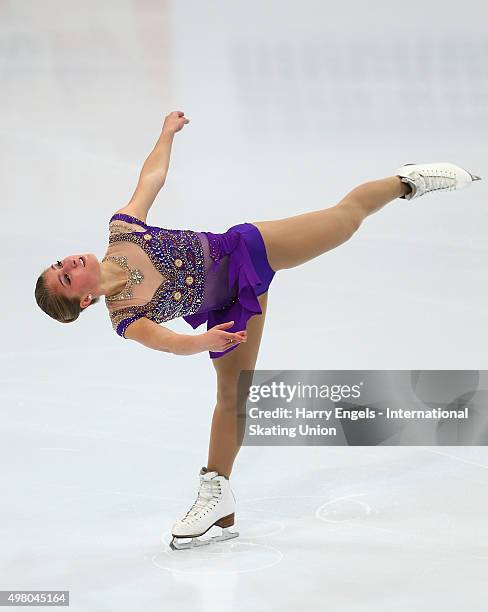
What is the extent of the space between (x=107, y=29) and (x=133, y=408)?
404 centimetres

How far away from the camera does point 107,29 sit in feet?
24.4

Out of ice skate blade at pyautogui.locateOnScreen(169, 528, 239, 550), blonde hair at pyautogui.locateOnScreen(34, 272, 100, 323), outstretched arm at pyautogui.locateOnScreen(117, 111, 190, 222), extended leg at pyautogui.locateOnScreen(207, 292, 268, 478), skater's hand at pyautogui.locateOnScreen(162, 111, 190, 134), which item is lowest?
ice skate blade at pyautogui.locateOnScreen(169, 528, 239, 550)

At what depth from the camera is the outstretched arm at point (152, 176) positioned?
3412 mm

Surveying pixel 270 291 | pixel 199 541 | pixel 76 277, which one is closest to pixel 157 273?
pixel 76 277

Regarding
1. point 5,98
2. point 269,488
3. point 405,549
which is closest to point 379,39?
point 5,98

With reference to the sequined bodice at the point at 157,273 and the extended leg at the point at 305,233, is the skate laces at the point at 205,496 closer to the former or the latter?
the sequined bodice at the point at 157,273

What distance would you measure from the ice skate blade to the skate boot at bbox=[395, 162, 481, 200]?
164 centimetres

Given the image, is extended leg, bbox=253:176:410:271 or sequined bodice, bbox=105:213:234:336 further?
extended leg, bbox=253:176:410:271

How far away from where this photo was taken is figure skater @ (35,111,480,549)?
314 cm

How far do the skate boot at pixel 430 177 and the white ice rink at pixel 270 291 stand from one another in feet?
3.05

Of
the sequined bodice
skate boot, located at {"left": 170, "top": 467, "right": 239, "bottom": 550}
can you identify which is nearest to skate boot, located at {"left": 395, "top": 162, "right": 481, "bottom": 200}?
the sequined bodice

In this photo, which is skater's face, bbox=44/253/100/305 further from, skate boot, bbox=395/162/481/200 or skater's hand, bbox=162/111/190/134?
skate boot, bbox=395/162/481/200

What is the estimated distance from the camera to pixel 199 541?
3.29 m

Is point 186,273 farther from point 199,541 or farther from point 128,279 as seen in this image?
point 199,541
